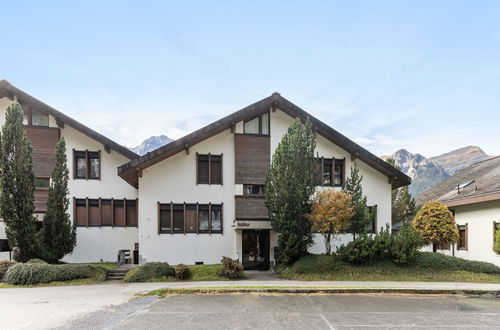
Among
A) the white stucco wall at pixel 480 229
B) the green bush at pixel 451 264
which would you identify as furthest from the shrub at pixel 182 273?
the white stucco wall at pixel 480 229

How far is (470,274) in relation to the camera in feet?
50.5

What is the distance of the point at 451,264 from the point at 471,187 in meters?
8.71

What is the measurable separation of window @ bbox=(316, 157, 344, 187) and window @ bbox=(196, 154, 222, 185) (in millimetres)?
5774

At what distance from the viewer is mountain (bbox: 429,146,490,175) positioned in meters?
146

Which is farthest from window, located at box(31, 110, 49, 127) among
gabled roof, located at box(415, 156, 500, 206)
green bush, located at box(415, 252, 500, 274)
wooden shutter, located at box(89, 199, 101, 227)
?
gabled roof, located at box(415, 156, 500, 206)

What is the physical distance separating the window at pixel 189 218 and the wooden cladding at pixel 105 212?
13.4 ft

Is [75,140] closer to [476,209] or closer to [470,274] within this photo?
[470,274]

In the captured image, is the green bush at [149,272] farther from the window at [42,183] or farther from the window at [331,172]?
the window at [331,172]

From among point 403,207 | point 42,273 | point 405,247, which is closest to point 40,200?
point 42,273

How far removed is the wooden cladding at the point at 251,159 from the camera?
63.7 ft

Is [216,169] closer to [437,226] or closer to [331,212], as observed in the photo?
[331,212]

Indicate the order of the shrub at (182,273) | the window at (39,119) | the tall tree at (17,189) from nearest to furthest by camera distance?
the shrub at (182,273) < the tall tree at (17,189) < the window at (39,119)

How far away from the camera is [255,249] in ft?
62.4

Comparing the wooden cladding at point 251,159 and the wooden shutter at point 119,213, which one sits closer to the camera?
the wooden cladding at point 251,159
